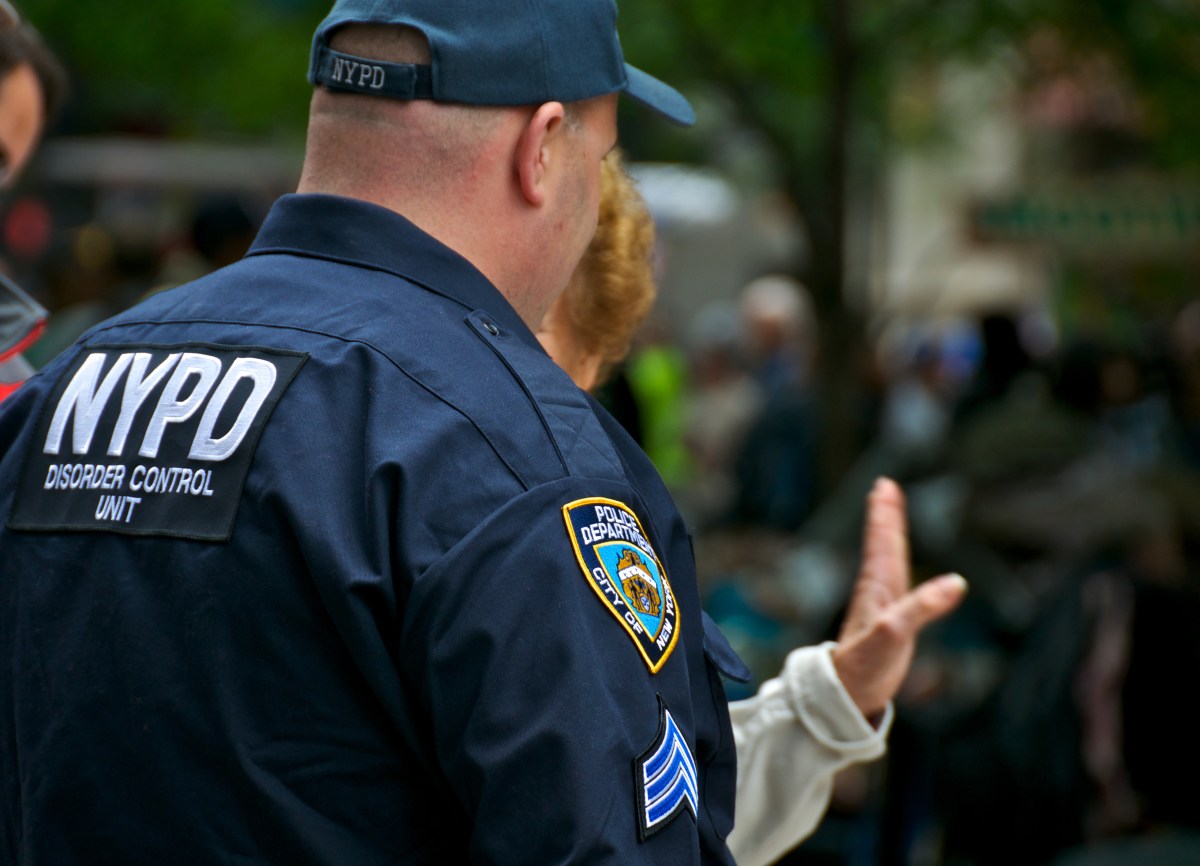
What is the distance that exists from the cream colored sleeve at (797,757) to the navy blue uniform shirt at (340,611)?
0.72m

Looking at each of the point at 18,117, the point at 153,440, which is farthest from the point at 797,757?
the point at 18,117

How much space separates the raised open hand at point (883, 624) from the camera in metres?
2.14

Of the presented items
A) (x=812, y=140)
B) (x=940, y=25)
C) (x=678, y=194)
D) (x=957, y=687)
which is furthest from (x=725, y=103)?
(x=678, y=194)

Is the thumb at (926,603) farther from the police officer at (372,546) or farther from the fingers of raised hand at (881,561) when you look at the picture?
the police officer at (372,546)

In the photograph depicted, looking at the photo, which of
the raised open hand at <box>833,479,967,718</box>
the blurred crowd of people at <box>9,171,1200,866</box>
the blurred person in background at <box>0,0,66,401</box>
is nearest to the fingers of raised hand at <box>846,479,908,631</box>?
the raised open hand at <box>833,479,967,718</box>

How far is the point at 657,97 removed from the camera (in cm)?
185

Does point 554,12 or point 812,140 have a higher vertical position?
point 554,12

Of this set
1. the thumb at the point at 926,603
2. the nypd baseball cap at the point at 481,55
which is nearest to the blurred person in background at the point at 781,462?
the thumb at the point at 926,603

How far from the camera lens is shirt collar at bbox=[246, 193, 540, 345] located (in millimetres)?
1479

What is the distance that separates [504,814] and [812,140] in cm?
788

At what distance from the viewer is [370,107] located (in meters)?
1.48

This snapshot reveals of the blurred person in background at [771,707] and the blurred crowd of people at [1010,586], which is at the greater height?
the blurred person in background at [771,707]

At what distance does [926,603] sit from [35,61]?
5.91ft

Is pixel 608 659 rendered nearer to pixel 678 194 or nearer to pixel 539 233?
pixel 539 233
